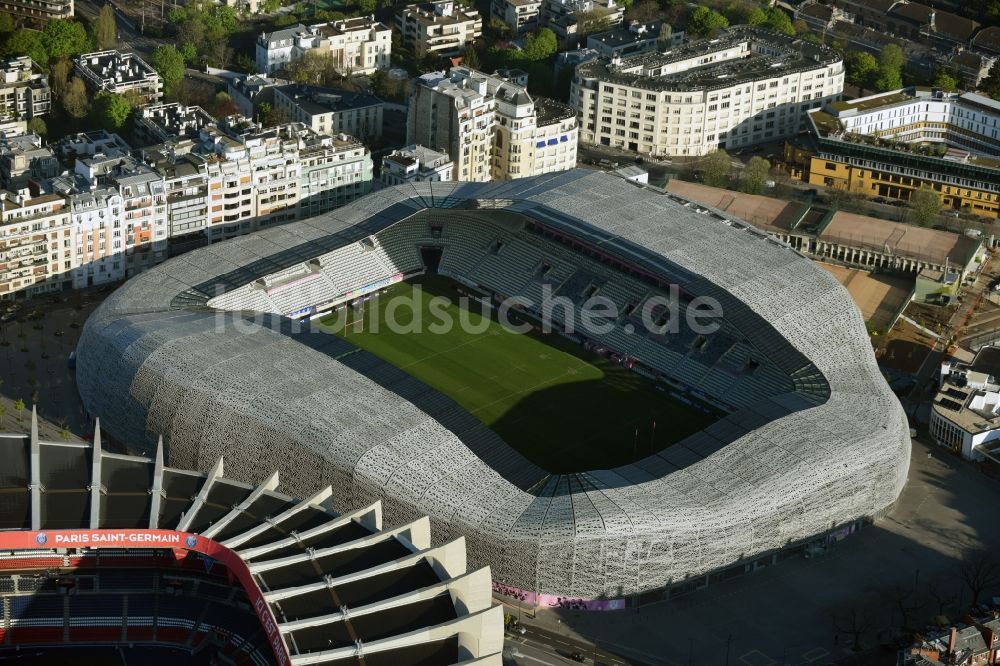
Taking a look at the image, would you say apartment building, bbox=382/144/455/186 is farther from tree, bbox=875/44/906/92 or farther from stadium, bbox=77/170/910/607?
tree, bbox=875/44/906/92

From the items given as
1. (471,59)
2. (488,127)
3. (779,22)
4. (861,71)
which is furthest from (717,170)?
(779,22)

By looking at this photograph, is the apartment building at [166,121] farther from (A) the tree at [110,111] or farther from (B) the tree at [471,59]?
(B) the tree at [471,59]

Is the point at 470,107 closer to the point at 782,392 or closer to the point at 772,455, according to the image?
the point at 782,392

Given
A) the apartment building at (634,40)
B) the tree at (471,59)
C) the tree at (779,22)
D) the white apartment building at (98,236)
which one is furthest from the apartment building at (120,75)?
the tree at (779,22)

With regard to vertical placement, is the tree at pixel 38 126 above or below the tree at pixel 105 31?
below

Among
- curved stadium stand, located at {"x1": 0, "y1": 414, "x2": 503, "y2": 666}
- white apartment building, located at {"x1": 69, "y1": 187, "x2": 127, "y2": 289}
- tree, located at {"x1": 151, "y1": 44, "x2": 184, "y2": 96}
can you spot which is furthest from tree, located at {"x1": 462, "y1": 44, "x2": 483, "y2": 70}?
curved stadium stand, located at {"x1": 0, "y1": 414, "x2": 503, "y2": 666}

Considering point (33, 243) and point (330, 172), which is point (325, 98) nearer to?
point (330, 172)
